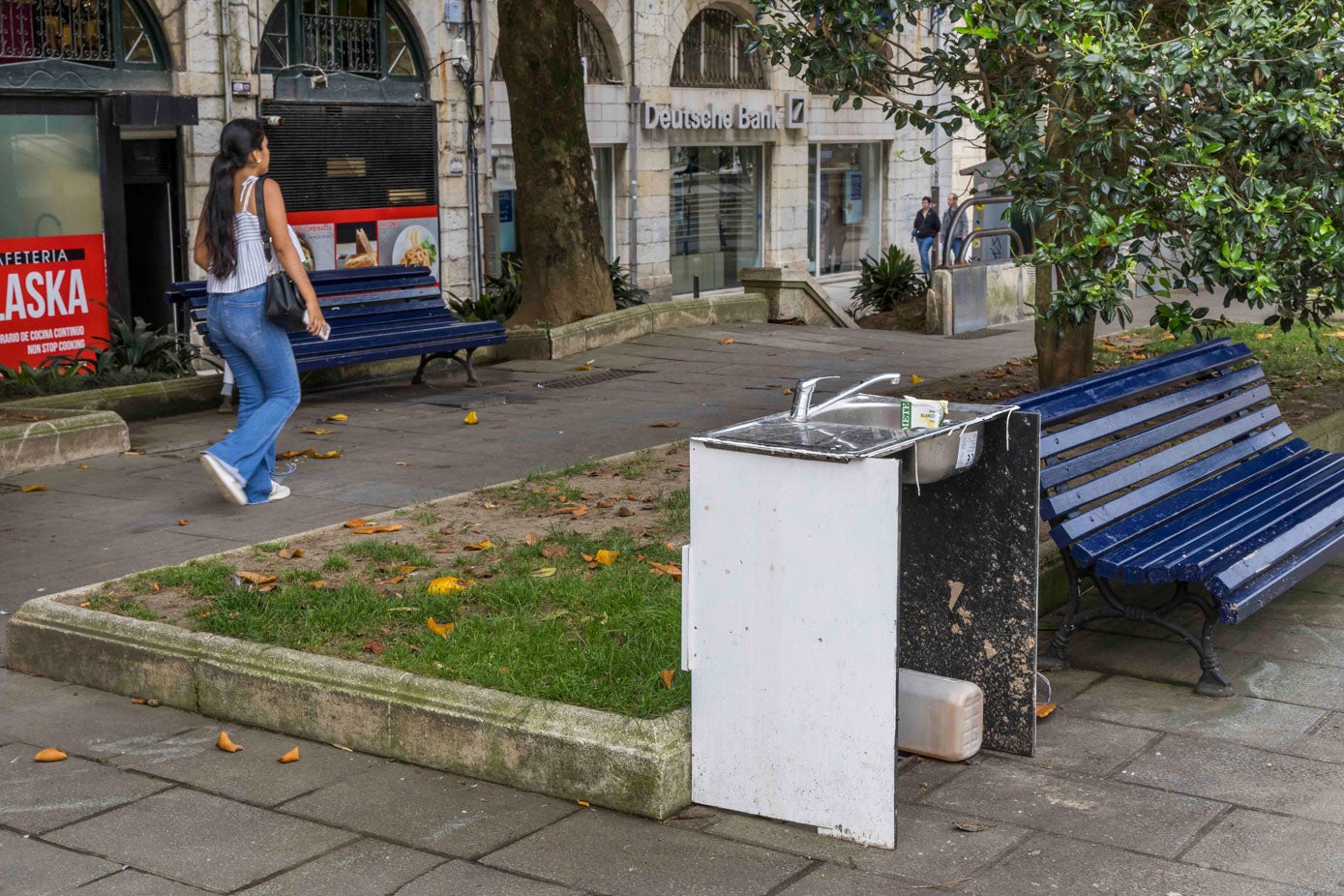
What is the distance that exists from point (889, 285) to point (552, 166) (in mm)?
6670

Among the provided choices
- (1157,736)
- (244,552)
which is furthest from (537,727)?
(244,552)

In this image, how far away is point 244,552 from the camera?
632 centimetres

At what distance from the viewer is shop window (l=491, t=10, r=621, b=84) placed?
22000 mm

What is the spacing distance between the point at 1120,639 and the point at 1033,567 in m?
1.39

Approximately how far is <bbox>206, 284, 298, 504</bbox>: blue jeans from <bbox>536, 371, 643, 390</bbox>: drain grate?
4.37 metres

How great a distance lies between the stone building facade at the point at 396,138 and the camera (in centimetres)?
1458

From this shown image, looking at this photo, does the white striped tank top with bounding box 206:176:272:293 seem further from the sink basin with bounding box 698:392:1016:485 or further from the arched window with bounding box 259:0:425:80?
the arched window with bounding box 259:0:425:80

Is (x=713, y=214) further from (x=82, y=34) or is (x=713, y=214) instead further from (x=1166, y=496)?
(x=1166, y=496)

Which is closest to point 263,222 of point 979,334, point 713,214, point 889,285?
point 979,334

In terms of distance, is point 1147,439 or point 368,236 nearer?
point 1147,439

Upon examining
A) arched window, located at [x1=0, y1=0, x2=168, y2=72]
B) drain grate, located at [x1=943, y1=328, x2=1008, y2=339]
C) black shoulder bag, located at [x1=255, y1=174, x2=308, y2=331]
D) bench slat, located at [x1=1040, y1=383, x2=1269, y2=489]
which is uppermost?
arched window, located at [x1=0, y1=0, x2=168, y2=72]

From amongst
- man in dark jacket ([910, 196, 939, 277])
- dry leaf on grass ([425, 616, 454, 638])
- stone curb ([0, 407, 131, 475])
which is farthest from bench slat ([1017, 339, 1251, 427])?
man in dark jacket ([910, 196, 939, 277])

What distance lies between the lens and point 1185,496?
589cm

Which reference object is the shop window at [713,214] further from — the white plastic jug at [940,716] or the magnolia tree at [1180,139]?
the white plastic jug at [940,716]
